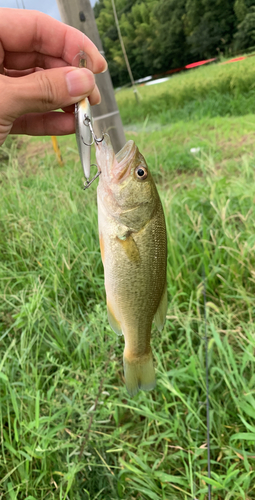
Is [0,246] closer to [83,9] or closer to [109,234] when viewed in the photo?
[83,9]

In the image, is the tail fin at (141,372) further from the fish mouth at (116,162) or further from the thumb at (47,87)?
the thumb at (47,87)

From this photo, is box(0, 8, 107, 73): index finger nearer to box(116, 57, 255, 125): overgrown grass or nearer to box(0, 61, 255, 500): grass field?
box(0, 61, 255, 500): grass field

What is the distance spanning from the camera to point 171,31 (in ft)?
13.7

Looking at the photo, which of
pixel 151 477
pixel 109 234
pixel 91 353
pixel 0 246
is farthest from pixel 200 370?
pixel 0 246

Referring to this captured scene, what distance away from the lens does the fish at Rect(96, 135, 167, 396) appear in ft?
2.87

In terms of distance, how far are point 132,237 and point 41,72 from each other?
1.83 feet

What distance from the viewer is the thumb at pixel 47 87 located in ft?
3.04

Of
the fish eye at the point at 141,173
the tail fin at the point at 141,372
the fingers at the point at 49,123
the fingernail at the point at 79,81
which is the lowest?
the tail fin at the point at 141,372

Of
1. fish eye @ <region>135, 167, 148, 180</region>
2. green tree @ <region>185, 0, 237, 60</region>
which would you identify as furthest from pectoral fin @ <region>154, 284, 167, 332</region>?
green tree @ <region>185, 0, 237, 60</region>

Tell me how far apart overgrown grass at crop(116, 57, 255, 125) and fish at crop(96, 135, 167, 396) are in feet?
11.1

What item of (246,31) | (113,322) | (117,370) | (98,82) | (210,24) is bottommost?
(117,370)

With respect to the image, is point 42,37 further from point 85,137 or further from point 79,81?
point 85,137

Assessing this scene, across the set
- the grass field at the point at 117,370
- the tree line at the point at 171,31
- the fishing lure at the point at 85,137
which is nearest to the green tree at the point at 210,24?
the tree line at the point at 171,31

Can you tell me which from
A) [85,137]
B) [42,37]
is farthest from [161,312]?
[42,37]
